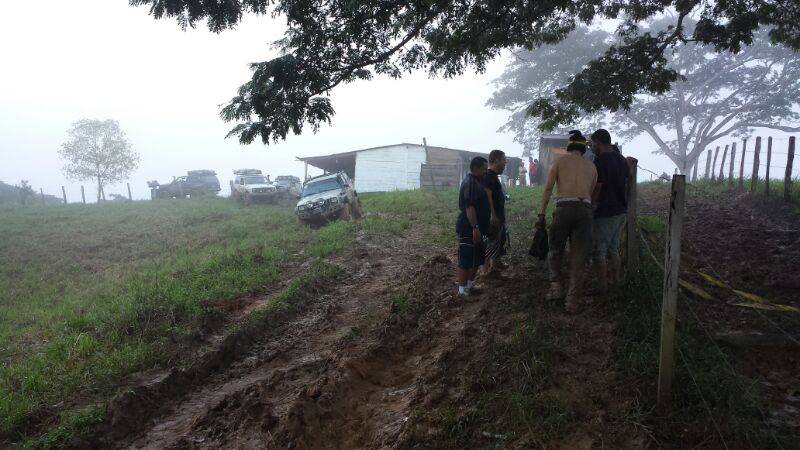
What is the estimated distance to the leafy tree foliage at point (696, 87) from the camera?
83.3 feet

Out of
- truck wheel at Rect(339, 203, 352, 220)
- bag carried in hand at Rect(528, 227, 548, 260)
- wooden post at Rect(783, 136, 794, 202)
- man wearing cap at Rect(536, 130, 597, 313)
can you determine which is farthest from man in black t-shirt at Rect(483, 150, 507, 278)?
truck wheel at Rect(339, 203, 352, 220)

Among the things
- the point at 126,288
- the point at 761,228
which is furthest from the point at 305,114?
the point at 761,228

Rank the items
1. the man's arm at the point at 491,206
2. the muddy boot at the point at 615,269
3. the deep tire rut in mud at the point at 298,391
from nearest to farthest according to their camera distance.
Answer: the deep tire rut in mud at the point at 298,391, the muddy boot at the point at 615,269, the man's arm at the point at 491,206

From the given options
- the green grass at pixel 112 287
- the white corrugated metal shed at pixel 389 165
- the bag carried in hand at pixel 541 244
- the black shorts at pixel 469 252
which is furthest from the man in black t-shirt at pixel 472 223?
the white corrugated metal shed at pixel 389 165

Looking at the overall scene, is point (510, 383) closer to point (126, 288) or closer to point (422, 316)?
point (422, 316)

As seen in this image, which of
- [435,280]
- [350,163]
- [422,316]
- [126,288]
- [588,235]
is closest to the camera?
[588,235]

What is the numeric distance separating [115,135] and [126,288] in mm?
34716

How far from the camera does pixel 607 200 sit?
5.12 meters

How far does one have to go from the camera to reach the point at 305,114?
622 centimetres

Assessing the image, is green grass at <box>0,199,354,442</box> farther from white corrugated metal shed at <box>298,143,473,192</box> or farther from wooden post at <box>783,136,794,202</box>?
white corrugated metal shed at <box>298,143,473,192</box>

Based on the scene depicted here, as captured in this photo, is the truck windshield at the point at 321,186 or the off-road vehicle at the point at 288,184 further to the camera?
the off-road vehicle at the point at 288,184

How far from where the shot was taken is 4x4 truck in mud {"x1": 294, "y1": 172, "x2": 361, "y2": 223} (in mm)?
15125

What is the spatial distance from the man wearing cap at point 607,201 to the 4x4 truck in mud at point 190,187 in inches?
1156

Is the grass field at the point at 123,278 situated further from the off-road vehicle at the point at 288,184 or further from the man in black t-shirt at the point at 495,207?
the off-road vehicle at the point at 288,184
